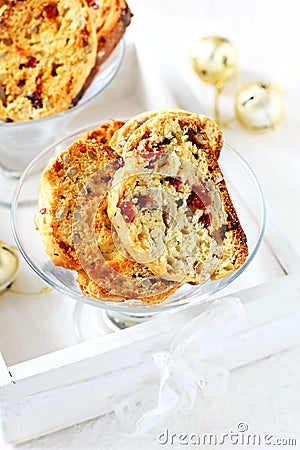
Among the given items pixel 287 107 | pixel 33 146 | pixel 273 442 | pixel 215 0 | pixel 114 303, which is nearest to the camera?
pixel 114 303

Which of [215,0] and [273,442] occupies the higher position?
[215,0]

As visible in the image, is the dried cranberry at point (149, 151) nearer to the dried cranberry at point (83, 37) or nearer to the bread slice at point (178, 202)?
the bread slice at point (178, 202)

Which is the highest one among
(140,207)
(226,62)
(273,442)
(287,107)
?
(140,207)

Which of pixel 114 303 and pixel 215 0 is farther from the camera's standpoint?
pixel 215 0

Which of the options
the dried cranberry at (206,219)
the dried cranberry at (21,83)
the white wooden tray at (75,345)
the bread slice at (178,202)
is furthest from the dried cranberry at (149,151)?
the dried cranberry at (21,83)

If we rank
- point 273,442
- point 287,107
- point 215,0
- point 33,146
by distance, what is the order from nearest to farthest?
point 273,442 → point 33,146 → point 287,107 → point 215,0

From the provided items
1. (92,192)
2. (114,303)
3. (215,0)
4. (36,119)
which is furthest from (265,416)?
(215,0)

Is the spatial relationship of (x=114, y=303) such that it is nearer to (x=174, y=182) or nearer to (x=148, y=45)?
(x=174, y=182)

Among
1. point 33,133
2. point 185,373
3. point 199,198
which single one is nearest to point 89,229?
point 199,198

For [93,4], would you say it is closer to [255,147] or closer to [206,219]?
[255,147]
